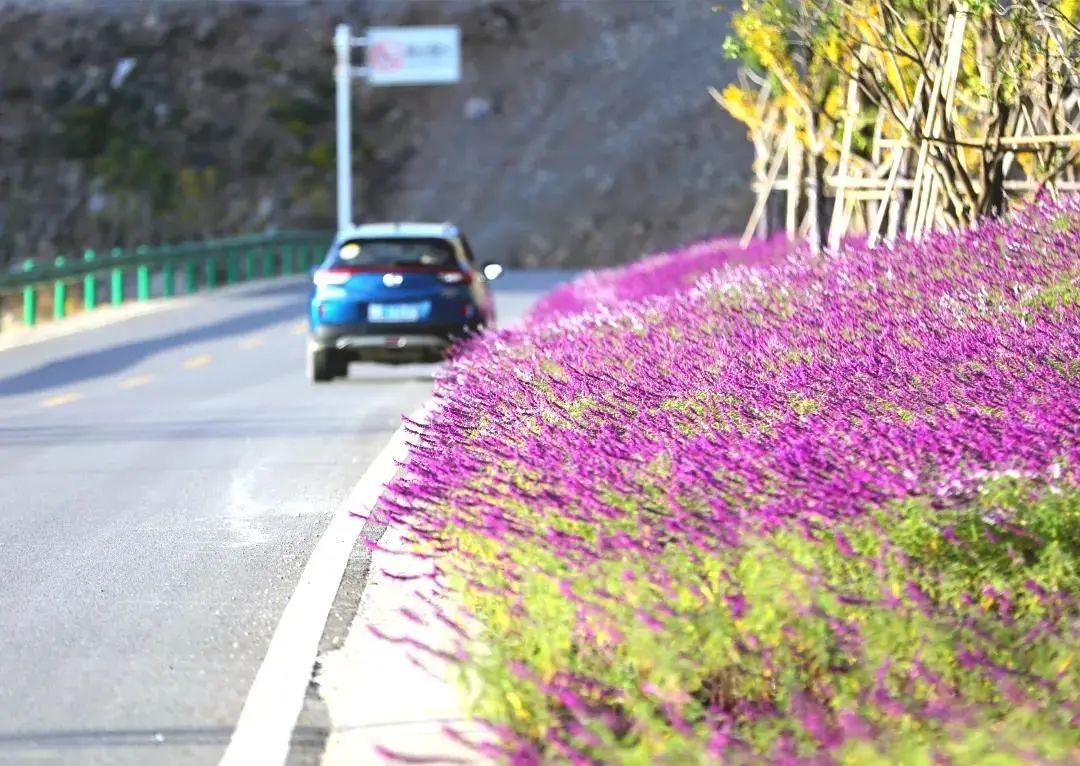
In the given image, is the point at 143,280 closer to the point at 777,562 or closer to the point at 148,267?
the point at 148,267

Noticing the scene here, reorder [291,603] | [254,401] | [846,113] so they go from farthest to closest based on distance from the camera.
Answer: [846,113], [254,401], [291,603]

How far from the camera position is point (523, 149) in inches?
3349

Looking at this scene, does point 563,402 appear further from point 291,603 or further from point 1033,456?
point 1033,456

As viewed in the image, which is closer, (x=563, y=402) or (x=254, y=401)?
(x=563, y=402)

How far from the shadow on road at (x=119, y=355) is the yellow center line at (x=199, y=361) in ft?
2.04

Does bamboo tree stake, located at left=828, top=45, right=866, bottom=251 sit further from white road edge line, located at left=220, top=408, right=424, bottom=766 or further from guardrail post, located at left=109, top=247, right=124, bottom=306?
guardrail post, located at left=109, top=247, right=124, bottom=306

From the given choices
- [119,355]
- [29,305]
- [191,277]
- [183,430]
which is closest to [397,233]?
[183,430]

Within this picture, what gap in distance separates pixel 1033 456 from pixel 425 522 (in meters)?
2.13

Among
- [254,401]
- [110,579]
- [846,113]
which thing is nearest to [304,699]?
[110,579]

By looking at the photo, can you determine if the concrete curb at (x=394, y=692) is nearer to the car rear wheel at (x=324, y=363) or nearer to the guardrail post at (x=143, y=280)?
the car rear wheel at (x=324, y=363)

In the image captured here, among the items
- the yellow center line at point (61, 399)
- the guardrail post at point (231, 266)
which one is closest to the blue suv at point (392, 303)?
the yellow center line at point (61, 399)

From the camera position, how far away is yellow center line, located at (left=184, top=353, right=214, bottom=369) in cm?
2799

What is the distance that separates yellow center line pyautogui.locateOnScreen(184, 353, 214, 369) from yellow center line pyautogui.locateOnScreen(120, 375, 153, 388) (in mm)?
1694

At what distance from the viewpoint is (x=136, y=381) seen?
1005 inches
